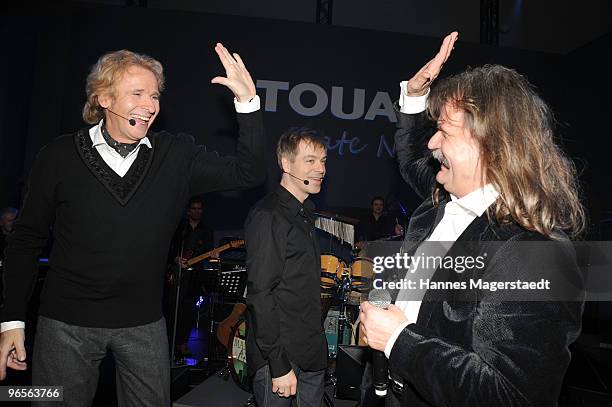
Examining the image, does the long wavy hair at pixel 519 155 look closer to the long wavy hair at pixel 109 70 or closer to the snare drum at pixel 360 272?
the long wavy hair at pixel 109 70

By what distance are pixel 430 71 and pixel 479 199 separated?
29.4 inches

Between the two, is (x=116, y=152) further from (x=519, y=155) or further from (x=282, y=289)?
(x=519, y=155)

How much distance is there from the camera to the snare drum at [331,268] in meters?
4.70

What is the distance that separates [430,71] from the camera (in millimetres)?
1914

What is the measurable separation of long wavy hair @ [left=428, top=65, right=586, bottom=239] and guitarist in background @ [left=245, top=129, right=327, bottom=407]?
1.25 m

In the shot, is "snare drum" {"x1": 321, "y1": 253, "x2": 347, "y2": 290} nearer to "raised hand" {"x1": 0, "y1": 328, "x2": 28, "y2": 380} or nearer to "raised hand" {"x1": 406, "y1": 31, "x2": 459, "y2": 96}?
"raised hand" {"x1": 406, "y1": 31, "x2": 459, "y2": 96}

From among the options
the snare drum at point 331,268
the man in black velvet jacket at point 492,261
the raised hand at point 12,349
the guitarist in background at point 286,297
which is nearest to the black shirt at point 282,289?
the guitarist in background at point 286,297

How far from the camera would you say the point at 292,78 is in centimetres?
798

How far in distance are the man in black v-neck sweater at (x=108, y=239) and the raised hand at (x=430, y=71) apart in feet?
2.20

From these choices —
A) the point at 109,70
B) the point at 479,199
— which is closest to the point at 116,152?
the point at 109,70

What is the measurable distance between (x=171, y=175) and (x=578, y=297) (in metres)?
1.58

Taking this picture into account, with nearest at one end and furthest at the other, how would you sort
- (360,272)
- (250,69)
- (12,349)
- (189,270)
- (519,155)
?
(519,155) → (12,349) → (360,272) → (189,270) → (250,69)

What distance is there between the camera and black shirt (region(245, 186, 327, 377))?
2.25 metres

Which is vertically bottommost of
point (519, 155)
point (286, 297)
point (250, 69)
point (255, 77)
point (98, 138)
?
point (286, 297)
